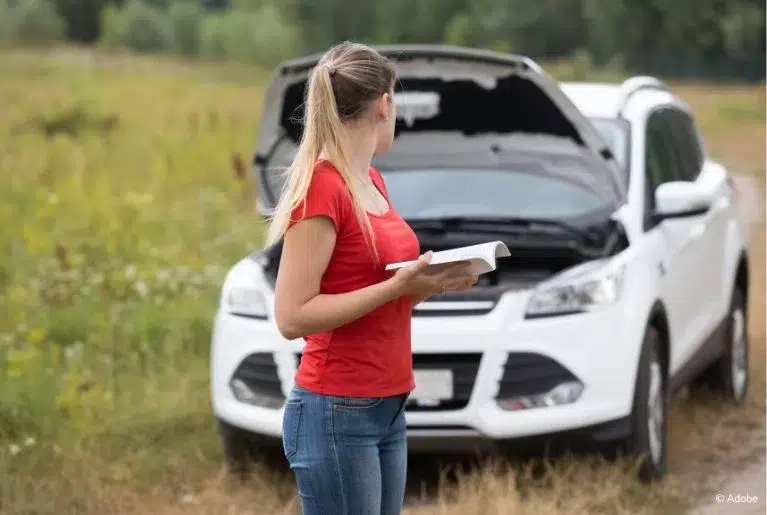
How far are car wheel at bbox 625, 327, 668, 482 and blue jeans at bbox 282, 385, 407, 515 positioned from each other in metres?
2.61

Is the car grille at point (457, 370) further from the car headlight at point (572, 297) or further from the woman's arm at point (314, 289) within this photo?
the woman's arm at point (314, 289)

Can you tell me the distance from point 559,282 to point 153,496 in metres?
1.92

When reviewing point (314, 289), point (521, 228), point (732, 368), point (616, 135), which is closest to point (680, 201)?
point (616, 135)

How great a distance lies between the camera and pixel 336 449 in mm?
3150

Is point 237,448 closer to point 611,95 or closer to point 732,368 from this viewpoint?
point 611,95

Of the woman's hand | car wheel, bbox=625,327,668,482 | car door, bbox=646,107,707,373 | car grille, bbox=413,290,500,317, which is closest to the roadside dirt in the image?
car wheel, bbox=625,327,668,482

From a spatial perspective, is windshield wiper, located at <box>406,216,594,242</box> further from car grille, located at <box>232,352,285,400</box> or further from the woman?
the woman

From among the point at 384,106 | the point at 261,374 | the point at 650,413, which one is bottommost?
the point at 650,413

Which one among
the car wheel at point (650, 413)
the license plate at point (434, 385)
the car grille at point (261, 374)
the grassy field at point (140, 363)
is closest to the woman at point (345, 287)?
the grassy field at point (140, 363)

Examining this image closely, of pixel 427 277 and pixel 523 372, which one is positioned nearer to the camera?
pixel 427 277

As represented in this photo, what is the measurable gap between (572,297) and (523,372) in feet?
1.22

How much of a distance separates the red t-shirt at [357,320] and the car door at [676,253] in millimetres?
3129

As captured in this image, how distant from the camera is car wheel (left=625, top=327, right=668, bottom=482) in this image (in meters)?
5.64

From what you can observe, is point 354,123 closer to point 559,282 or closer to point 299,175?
point 299,175
